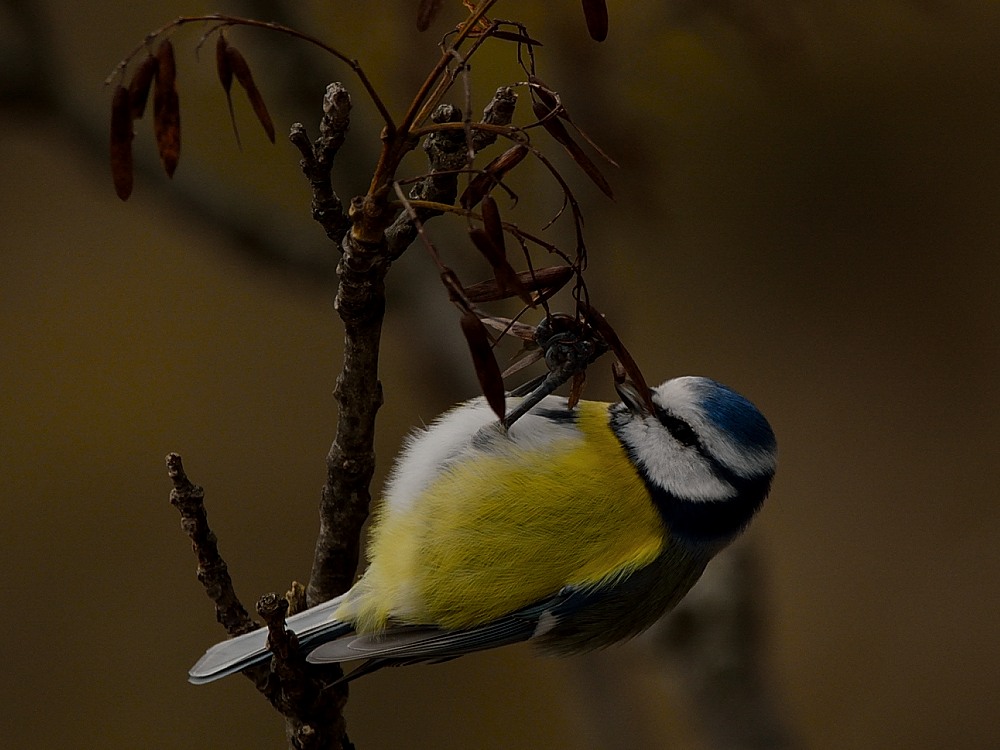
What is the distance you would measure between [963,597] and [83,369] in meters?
3.12

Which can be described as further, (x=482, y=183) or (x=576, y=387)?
(x=576, y=387)

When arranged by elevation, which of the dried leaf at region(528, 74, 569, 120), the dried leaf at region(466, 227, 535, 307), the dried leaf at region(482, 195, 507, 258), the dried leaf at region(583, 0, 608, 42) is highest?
the dried leaf at region(583, 0, 608, 42)

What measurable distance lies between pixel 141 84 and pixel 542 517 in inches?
39.9

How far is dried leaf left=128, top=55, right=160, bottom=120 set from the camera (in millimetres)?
1043

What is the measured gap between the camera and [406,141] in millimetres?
1134

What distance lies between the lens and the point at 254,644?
5.21 ft

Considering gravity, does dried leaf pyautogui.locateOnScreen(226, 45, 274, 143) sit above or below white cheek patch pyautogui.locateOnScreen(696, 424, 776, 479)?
above

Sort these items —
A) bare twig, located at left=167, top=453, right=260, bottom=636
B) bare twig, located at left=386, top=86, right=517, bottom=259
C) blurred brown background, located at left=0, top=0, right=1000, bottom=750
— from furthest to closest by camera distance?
blurred brown background, located at left=0, top=0, right=1000, bottom=750 < bare twig, located at left=167, top=453, right=260, bottom=636 < bare twig, located at left=386, top=86, right=517, bottom=259

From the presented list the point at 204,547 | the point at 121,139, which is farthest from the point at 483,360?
the point at 204,547

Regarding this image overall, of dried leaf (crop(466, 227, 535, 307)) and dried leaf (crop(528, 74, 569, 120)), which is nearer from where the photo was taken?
dried leaf (crop(466, 227, 535, 307))

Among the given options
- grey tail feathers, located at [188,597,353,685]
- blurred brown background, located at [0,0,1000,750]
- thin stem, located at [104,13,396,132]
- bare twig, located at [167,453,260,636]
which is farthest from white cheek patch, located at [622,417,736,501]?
blurred brown background, located at [0,0,1000,750]

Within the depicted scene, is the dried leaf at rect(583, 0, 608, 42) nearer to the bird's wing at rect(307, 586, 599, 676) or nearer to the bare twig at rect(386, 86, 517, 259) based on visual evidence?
the bare twig at rect(386, 86, 517, 259)

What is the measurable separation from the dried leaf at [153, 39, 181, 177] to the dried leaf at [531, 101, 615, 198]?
1.20 ft

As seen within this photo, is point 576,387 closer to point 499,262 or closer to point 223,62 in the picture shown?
point 499,262
